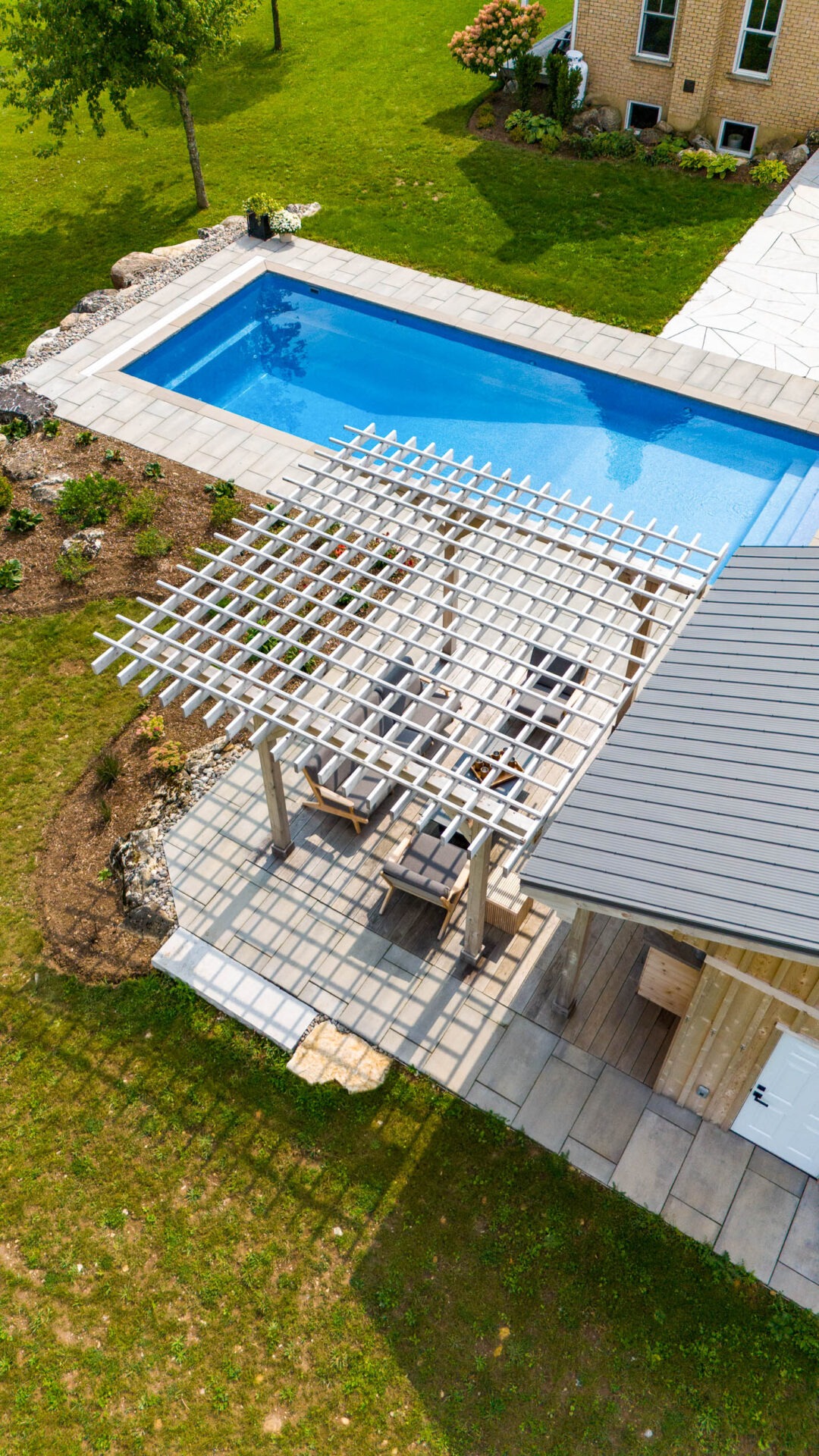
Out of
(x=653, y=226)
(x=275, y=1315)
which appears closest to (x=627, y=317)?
(x=653, y=226)

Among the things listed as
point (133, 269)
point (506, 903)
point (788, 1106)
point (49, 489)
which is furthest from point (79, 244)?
point (788, 1106)

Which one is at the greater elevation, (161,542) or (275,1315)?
(161,542)

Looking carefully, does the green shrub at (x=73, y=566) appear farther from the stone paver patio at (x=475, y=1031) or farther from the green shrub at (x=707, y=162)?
the green shrub at (x=707, y=162)

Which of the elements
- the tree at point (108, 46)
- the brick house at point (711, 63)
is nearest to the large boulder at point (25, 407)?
the tree at point (108, 46)

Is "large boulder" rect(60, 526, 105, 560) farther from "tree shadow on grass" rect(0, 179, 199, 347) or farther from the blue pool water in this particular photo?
"tree shadow on grass" rect(0, 179, 199, 347)

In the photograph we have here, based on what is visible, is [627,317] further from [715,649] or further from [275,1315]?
[275,1315]
